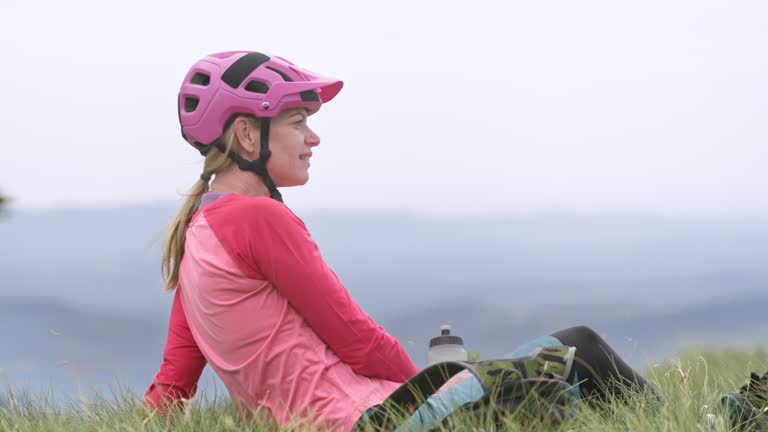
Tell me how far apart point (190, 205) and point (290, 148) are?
633 millimetres

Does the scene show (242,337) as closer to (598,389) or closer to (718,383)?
(598,389)

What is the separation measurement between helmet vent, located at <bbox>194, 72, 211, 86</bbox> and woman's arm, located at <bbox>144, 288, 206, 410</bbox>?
45.1 inches

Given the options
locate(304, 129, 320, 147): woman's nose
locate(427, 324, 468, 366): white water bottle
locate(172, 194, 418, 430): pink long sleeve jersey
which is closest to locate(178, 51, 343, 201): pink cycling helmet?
locate(304, 129, 320, 147): woman's nose

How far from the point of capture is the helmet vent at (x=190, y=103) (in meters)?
5.52

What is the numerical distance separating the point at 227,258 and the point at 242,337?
1.27ft

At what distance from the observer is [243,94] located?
523 cm

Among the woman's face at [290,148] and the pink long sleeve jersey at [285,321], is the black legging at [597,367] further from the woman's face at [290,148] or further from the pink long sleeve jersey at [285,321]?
the woman's face at [290,148]

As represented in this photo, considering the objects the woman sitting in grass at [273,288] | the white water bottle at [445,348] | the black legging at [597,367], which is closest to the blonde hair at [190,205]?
the woman sitting in grass at [273,288]

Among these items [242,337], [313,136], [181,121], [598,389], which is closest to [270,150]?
[313,136]

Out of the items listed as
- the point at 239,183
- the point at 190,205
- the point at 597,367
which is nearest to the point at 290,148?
the point at 239,183

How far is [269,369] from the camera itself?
4820 mm

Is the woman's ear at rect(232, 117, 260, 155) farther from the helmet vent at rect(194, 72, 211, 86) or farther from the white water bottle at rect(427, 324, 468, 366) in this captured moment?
the white water bottle at rect(427, 324, 468, 366)

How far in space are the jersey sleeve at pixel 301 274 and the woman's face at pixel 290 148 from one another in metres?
0.45

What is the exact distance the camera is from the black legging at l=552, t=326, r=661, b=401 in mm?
5066
